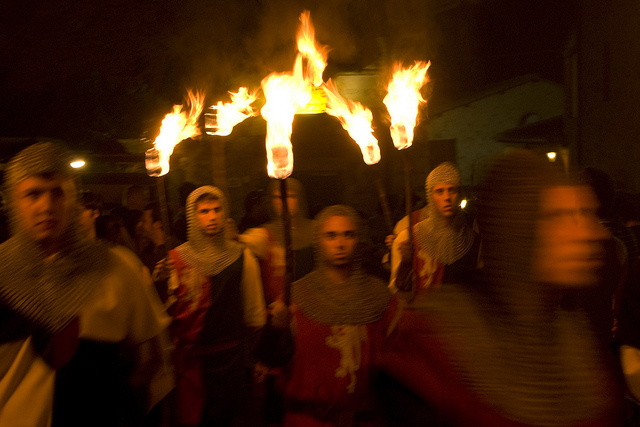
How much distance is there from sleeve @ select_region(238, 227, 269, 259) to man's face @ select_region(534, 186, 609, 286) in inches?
166

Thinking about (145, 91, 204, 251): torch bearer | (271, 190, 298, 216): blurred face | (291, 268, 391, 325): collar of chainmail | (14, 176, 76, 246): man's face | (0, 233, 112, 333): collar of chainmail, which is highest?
(145, 91, 204, 251): torch bearer

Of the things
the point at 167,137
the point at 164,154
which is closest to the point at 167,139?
the point at 167,137

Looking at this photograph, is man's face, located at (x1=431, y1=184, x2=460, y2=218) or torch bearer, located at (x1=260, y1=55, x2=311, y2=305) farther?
man's face, located at (x1=431, y1=184, x2=460, y2=218)

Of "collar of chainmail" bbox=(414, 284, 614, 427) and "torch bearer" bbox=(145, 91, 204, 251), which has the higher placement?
"torch bearer" bbox=(145, 91, 204, 251)

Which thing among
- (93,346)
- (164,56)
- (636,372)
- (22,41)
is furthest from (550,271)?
(164,56)

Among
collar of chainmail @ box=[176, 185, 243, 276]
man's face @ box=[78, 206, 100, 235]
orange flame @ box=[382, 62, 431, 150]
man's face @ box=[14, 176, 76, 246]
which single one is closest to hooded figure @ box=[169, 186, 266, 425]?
collar of chainmail @ box=[176, 185, 243, 276]

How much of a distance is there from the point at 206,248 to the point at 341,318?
5.41 ft

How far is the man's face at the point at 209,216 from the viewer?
511cm

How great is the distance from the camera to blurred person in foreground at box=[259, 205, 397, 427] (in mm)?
3602

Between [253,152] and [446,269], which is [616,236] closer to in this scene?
[446,269]

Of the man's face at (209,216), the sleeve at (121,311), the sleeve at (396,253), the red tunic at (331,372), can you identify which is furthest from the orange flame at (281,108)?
the sleeve at (121,311)

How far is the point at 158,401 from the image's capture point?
3170 millimetres

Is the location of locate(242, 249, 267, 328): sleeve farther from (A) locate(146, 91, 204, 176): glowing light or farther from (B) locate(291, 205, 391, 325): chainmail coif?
(A) locate(146, 91, 204, 176): glowing light

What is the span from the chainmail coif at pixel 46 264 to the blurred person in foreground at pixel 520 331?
1472mm
